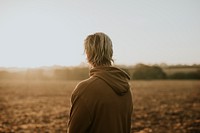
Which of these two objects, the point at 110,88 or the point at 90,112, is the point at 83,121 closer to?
the point at 90,112

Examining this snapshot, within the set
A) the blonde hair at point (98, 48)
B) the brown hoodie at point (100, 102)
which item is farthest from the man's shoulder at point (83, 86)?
the blonde hair at point (98, 48)

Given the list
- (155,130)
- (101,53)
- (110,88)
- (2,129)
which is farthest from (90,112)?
(2,129)

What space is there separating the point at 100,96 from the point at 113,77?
161 mm

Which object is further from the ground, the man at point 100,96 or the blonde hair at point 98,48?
the blonde hair at point 98,48

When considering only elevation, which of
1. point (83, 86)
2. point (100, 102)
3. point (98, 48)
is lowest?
point (100, 102)

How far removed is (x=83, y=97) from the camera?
1.69 meters

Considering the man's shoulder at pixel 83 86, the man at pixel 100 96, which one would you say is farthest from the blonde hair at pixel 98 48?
the man's shoulder at pixel 83 86

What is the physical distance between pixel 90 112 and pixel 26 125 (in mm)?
8180

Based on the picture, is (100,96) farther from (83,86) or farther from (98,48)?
(98,48)

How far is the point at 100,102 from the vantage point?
1.72 meters

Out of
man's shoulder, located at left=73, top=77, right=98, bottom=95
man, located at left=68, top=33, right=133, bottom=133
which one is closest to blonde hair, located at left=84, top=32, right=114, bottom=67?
man, located at left=68, top=33, right=133, bottom=133

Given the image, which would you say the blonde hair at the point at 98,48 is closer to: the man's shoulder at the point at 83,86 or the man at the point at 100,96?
the man at the point at 100,96

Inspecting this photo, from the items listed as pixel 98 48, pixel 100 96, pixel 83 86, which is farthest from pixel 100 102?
pixel 98 48

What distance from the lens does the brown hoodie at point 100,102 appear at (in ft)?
5.57
